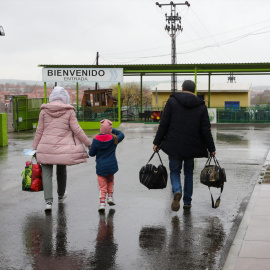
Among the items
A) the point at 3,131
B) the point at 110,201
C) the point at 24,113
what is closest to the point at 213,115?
the point at 24,113

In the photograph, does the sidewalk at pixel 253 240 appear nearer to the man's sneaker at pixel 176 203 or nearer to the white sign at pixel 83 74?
the man's sneaker at pixel 176 203

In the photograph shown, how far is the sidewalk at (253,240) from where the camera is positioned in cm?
477

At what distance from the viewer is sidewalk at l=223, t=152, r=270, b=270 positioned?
15.7 feet

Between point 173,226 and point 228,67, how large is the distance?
84.1 feet

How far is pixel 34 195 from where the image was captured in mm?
8375

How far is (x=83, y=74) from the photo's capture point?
93.9 feet

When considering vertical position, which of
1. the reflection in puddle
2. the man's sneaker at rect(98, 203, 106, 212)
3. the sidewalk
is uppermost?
the man's sneaker at rect(98, 203, 106, 212)

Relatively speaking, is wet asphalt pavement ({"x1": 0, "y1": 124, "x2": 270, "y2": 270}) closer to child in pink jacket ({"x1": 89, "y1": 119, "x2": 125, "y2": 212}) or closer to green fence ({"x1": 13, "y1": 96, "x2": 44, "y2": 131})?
child in pink jacket ({"x1": 89, "y1": 119, "x2": 125, "y2": 212})

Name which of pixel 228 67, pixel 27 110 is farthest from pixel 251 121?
pixel 27 110

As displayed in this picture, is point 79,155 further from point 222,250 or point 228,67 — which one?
point 228,67

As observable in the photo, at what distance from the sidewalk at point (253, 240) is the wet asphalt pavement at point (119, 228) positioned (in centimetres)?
11

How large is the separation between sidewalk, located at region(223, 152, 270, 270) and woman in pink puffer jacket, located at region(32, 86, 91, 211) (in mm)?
2447

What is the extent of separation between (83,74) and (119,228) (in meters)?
23.0

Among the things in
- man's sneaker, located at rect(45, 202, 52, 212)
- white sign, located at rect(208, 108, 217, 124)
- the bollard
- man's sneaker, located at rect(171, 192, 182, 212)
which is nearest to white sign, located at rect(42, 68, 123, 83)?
white sign, located at rect(208, 108, 217, 124)
